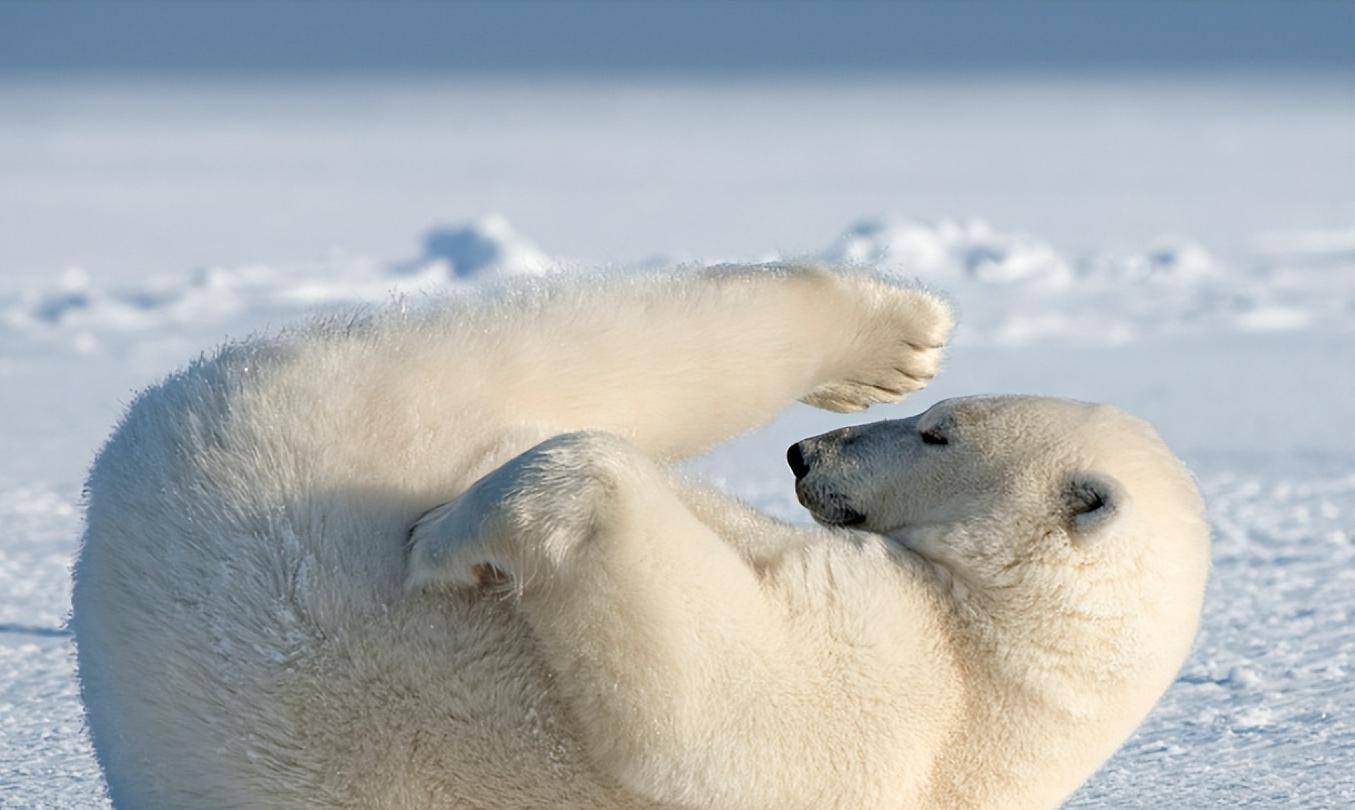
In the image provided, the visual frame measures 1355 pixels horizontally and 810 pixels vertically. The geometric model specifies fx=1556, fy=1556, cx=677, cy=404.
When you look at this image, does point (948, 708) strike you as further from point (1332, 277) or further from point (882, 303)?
point (1332, 277)

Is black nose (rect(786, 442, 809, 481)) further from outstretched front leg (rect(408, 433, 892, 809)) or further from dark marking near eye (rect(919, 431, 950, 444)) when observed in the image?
outstretched front leg (rect(408, 433, 892, 809))

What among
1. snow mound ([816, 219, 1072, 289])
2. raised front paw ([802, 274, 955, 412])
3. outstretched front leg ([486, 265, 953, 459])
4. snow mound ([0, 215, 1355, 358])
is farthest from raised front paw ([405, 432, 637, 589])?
snow mound ([816, 219, 1072, 289])

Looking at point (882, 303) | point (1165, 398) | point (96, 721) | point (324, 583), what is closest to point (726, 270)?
point (882, 303)

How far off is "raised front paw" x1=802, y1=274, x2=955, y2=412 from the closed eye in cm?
33

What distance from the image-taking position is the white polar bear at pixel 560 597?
1515 millimetres

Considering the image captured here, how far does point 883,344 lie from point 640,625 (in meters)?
0.92

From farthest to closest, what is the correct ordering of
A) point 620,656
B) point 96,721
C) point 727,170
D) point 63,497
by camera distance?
point 727,170, point 63,497, point 96,721, point 620,656

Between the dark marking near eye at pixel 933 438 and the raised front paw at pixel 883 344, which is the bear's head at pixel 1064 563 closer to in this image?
the dark marking near eye at pixel 933 438

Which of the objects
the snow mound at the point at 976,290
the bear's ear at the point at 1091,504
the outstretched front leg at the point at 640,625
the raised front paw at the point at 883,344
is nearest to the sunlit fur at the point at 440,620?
the outstretched front leg at the point at 640,625

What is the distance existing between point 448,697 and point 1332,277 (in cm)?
1024

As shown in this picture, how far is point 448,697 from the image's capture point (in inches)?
61.9

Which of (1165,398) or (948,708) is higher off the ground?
(1165,398)

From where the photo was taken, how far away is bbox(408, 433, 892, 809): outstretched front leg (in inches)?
58.7

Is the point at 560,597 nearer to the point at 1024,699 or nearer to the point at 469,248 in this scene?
the point at 1024,699
